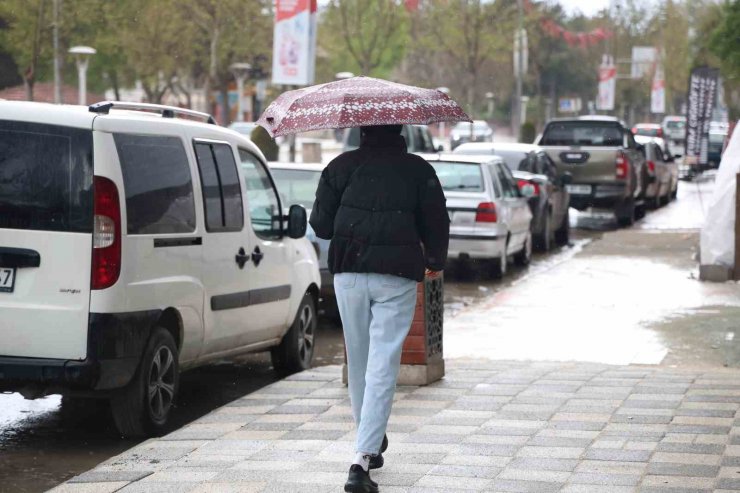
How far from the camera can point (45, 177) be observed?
7.42 m

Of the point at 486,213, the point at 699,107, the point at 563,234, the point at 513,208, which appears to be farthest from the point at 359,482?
the point at 699,107

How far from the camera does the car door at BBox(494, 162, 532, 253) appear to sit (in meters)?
17.8

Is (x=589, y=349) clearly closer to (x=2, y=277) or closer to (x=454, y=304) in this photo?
(x=454, y=304)

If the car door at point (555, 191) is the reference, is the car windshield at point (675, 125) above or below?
above

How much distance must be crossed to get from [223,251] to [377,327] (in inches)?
114

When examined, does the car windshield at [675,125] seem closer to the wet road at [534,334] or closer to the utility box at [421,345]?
the wet road at [534,334]

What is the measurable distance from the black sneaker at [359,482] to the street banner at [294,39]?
2214cm

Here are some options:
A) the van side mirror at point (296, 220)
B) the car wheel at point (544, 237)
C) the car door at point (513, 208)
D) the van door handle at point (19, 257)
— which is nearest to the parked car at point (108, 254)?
the van door handle at point (19, 257)

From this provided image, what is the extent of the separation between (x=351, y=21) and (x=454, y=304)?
45.7 meters

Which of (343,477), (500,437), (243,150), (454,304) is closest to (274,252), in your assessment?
(243,150)

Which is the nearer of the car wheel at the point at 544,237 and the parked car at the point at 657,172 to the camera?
Answer: the car wheel at the point at 544,237

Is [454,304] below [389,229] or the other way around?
below

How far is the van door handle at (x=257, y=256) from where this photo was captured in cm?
934

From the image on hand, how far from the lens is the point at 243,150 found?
381 inches
